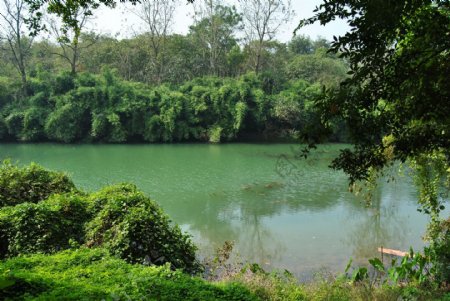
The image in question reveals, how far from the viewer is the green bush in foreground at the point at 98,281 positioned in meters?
3.24

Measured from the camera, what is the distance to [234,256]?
8172 mm

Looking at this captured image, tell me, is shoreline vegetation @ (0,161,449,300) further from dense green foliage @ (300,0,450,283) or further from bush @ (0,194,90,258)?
dense green foliage @ (300,0,450,283)

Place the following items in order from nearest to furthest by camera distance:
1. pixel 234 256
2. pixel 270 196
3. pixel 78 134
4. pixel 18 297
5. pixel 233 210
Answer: pixel 18 297, pixel 234 256, pixel 233 210, pixel 270 196, pixel 78 134

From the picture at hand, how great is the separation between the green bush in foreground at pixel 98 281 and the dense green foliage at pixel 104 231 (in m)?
0.62

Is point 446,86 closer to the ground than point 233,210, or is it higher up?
higher up

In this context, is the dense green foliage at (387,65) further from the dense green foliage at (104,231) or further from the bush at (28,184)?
the bush at (28,184)

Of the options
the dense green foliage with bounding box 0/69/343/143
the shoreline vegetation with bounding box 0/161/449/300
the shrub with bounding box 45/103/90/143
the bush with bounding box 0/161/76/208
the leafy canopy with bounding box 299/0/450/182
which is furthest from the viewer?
the dense green foliage with bounding box 0/69/343/143

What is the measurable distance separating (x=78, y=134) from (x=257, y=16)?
15.1 m

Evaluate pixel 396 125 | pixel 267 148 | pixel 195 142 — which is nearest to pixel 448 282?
pixel 396 125

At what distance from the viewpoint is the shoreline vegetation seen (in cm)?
393

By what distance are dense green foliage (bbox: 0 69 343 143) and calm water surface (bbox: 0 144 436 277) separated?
5070mm

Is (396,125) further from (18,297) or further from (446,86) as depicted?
(18,297)

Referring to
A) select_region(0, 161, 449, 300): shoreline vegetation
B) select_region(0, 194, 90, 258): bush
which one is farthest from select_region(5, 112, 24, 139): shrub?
select_region(0, 194, 90, 258): bush

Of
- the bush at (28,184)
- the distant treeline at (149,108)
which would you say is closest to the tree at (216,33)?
the distant treeline at (149,108)
